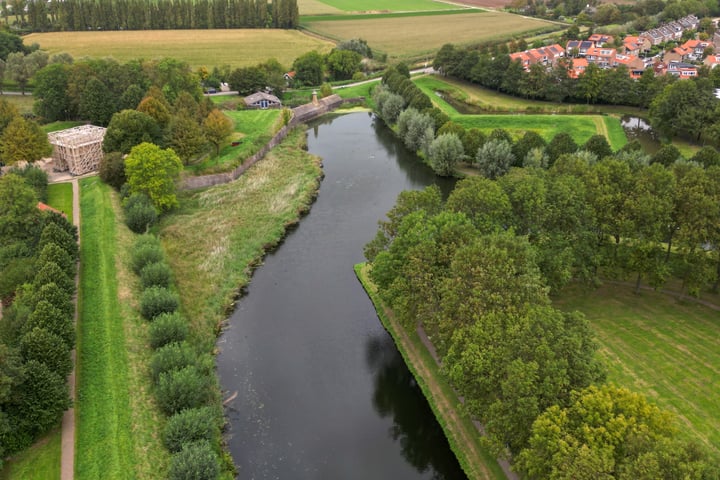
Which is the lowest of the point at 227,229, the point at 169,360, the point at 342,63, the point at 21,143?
the point at 169,360

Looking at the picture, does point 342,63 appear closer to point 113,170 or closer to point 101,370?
point 113,170

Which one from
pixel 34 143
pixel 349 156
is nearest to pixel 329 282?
pixel 349 156

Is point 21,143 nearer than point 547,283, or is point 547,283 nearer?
point 547,283

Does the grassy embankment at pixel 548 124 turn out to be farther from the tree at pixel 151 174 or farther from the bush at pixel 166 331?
the bush at pixel 166 331

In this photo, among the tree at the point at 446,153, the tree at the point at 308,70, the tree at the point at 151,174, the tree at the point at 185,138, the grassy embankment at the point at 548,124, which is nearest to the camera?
the tree at the point at 151,174

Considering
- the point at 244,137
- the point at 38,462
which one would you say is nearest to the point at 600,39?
the point at 244,137

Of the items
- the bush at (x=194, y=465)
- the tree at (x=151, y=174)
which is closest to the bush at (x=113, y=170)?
the tree at (x=151, y=174)

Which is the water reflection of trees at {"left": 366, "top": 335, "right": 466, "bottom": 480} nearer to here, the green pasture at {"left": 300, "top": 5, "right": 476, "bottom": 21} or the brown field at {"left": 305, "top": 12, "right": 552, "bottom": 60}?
the brown field at {"left": 305, "top": 12, "right": 552, "bottom": 60}
